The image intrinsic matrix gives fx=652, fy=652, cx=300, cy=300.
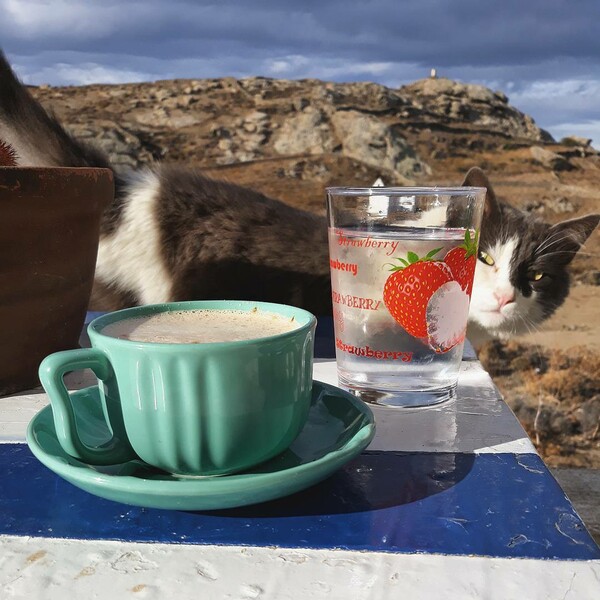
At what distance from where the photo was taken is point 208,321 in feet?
1.66

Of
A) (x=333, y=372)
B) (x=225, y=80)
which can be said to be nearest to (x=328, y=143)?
(x=225, y=80)

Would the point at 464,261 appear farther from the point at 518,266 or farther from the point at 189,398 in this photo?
the point at 518,266

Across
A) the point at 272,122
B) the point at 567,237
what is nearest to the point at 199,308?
the point at 567,237

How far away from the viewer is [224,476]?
1.43 ft

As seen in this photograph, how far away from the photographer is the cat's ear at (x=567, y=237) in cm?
138

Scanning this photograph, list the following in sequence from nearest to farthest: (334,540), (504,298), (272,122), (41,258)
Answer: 1. (334,540)
2. (41,258)
3. (504,298)
4. (272,122)

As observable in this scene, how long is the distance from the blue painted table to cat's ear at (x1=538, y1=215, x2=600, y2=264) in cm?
97

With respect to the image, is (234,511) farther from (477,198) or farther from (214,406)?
(477,198)

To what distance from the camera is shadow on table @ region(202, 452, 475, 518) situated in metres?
0.42

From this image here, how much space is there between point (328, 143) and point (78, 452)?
3.14 metres

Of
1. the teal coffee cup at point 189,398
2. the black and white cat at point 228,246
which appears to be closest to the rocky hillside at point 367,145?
the black and white cat at point 228,246

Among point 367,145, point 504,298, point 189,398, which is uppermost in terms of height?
point 189,398

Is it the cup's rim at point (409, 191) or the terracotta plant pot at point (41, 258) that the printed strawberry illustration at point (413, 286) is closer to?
the cup's rim at point (409, 191)

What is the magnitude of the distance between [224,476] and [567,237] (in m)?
1.20
